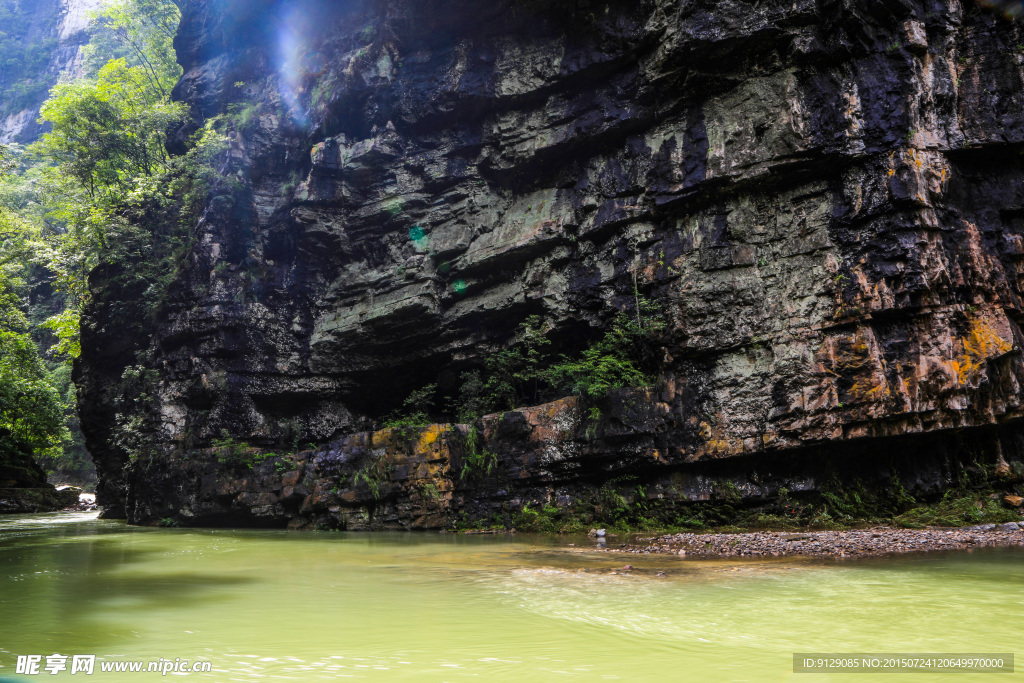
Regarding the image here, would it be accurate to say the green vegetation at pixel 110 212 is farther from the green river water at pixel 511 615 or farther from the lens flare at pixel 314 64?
the green river water at pixel 511 615

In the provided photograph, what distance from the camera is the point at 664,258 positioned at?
1270cm

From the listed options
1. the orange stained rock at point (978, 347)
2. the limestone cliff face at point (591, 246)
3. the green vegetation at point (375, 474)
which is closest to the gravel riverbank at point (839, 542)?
the limestone cliff face at point (591, 246)

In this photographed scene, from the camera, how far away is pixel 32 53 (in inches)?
1833

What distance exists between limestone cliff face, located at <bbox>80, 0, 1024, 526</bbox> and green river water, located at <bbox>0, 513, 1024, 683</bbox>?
445cm

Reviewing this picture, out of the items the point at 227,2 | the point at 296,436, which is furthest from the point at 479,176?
the point at 227,2

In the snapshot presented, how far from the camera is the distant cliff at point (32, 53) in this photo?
4450cm

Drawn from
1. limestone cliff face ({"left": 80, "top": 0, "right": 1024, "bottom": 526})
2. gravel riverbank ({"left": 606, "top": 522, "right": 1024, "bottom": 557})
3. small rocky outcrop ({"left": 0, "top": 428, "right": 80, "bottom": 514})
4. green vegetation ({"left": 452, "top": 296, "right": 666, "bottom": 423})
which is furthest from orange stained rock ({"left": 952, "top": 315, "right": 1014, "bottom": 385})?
small rocky outcrop ({"left": 0, "top": 428, "right": 80, "bottom": 514})

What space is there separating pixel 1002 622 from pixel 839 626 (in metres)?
1.12

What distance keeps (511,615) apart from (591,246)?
36.1ft

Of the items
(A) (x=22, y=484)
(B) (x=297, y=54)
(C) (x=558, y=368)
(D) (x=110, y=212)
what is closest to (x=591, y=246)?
(C) (x=558, y=368)

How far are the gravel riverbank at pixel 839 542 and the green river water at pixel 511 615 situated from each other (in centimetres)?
72

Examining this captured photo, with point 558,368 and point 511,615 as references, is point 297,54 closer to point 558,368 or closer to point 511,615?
point 558,368

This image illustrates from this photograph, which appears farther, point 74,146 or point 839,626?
point 74,146

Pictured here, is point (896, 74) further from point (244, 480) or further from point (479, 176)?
point (244, 480)
